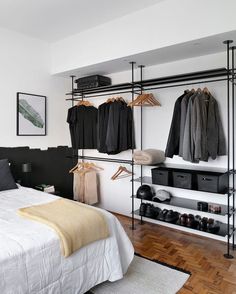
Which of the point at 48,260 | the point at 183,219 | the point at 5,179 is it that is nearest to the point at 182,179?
the point at 183,219

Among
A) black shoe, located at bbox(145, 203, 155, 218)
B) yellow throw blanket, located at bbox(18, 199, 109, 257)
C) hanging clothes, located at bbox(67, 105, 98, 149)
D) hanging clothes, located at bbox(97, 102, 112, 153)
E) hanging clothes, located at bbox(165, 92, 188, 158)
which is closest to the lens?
yellow throw blanket, located at bbox(18, 199, 109, 257)

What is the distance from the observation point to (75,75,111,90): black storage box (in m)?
3.82

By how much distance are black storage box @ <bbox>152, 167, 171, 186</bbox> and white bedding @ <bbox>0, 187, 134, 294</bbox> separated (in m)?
1.12

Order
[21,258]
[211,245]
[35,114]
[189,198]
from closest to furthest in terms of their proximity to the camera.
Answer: [21,258]
[211,245]
[189,198]
[35,114]

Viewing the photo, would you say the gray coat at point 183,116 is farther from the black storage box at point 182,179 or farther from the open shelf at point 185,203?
the open shelf at point 185,203

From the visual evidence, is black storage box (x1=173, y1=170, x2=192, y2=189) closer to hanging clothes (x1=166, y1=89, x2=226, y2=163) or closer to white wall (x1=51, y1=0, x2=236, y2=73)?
hanging clothes (x1=166, y1=89, x2=226, y2=163)

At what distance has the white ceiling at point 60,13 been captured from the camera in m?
2.78

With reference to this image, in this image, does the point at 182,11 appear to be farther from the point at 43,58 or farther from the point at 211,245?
the point at 211,245

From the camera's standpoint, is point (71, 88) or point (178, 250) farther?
point (71, 88)

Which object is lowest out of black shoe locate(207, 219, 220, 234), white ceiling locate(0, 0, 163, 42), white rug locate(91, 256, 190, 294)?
white rug locate(91, 256, 190, 294)

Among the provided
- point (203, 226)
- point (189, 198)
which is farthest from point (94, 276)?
point (189, 198)

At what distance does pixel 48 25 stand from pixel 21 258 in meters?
3.02

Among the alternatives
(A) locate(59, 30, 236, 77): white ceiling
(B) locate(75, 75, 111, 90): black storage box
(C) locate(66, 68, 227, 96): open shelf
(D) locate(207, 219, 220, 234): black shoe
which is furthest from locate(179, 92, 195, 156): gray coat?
(B) locate(75, 75, 111, 90): black storage box

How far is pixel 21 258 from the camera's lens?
149cm
